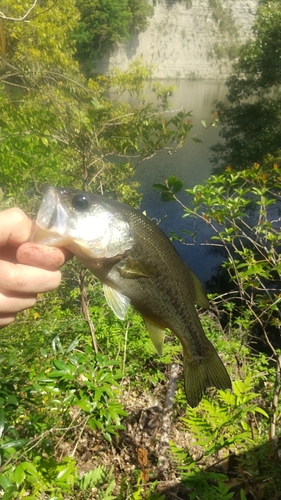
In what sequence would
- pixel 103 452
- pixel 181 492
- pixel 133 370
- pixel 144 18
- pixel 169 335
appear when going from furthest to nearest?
pixel 144 18 → pixel 169 335 → pixel 133 370 → pixel 103 452 → pixel 181 492

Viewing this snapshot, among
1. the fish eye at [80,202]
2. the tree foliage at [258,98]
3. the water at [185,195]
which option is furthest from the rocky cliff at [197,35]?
the fish eye at [80,202]

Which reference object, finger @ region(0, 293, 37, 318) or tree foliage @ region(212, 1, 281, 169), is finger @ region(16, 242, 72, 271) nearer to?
finger @ region(0, 293, 37, 318)

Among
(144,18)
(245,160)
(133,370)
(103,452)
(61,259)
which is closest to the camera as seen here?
(61,259)

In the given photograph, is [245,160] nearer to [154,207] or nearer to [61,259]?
[154,207]

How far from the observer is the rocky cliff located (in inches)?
1987

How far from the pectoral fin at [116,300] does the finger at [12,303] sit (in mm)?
257

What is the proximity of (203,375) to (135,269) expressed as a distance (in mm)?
639

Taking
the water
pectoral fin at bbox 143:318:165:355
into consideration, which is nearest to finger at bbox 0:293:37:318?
pectoral fin at bbox 143:318:165:355

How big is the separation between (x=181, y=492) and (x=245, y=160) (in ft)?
34.8

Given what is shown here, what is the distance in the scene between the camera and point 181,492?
2.63 metres

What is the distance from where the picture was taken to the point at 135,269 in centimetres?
133

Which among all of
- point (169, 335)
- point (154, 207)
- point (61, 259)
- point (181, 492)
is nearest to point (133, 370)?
point (169, 335)

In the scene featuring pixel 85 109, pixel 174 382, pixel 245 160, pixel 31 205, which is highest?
pixel 85 109

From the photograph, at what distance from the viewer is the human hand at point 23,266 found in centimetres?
Result: 109
